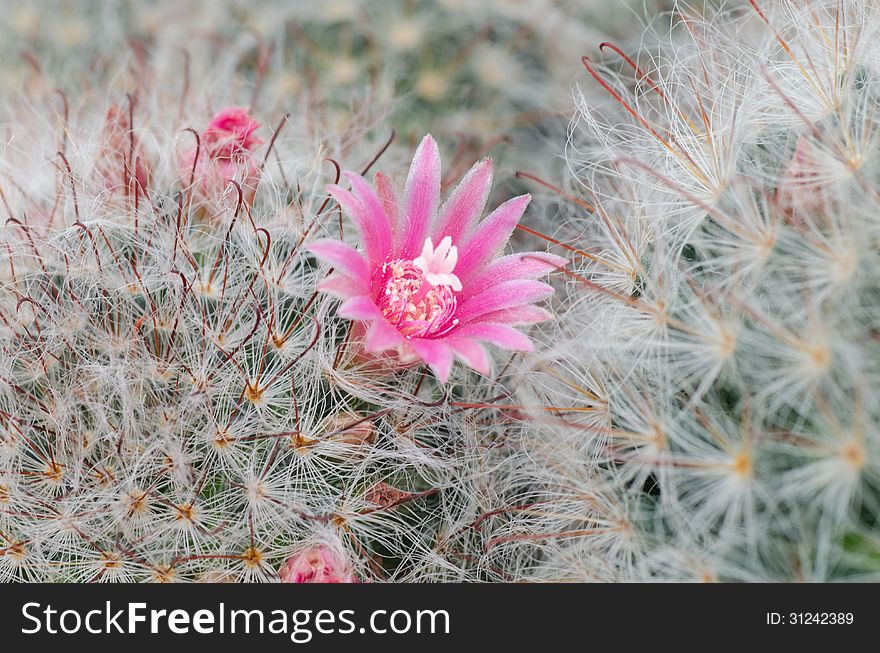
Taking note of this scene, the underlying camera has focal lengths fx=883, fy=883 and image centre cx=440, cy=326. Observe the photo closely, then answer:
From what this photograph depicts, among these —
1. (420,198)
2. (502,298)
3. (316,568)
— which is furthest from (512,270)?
(316,568)

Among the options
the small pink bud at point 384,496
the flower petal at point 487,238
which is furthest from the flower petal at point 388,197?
the small pink bud at point 384,496

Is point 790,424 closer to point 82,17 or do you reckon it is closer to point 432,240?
point 432,240

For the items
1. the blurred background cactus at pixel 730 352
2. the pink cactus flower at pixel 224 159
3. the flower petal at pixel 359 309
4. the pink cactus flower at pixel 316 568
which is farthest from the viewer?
the pink cactus flower at pixel 224 159

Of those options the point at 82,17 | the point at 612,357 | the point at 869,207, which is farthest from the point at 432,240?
the point at 82,17

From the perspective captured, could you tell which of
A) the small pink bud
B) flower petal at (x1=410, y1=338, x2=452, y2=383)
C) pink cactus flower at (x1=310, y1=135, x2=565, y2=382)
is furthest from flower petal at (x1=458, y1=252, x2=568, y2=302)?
the small pink bud

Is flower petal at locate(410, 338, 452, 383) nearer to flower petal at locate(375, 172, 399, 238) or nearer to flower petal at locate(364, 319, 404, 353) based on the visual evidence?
flower petal at locate(364, 319, 404, 353)

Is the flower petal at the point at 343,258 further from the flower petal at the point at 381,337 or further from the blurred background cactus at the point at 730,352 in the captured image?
the blurred background cactus at the point at 730,352
